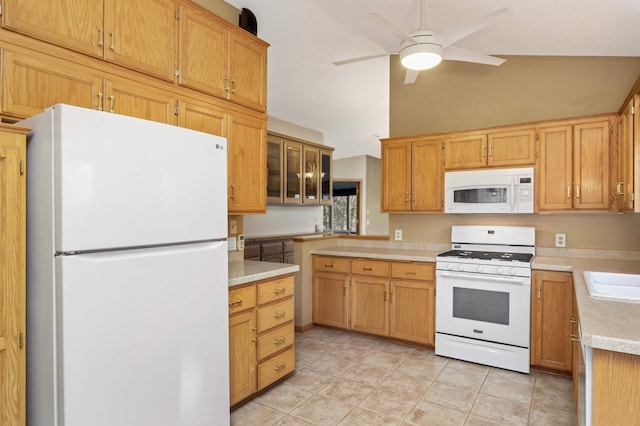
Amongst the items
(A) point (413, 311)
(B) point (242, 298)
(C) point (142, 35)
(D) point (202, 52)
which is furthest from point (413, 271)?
(C) point (142, 35)

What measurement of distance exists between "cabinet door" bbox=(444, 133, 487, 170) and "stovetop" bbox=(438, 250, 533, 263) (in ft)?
2.70

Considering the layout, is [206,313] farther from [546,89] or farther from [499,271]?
[546,89]

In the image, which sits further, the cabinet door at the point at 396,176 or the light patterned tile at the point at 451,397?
the cabinet door at the point at 396,176

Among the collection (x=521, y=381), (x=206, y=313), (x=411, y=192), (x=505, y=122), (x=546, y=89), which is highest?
(x=546, y=89)

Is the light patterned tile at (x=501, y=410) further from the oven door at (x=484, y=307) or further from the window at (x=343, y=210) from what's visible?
the window at (x=343, y=210)

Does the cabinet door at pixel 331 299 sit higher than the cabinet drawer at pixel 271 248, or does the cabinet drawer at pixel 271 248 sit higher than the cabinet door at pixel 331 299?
the cabinet drawer at pixel 271 248

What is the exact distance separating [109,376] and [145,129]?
1.05 m

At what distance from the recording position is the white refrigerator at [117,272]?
1.41m

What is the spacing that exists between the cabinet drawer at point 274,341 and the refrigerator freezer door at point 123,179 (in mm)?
1018

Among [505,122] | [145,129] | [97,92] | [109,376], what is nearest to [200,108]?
[97,92]

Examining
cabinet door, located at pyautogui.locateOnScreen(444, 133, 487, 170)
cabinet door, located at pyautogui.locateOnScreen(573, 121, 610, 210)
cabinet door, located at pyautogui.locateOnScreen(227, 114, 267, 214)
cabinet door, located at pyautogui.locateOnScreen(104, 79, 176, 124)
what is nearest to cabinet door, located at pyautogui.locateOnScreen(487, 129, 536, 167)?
cabinet door, located at pyautogui.locateOnScreen(444, 133, 487, 170)

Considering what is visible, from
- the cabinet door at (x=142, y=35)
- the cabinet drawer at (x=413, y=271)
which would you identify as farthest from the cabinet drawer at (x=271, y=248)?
the cabinet door at (x=142, y=35)

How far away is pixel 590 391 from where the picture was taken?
4.04ft

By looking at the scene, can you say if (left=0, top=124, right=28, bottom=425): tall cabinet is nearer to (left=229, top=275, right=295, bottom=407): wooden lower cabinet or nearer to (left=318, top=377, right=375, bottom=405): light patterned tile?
(left=229, top=275, right=295, bottom=407): wooden lower cabinet
